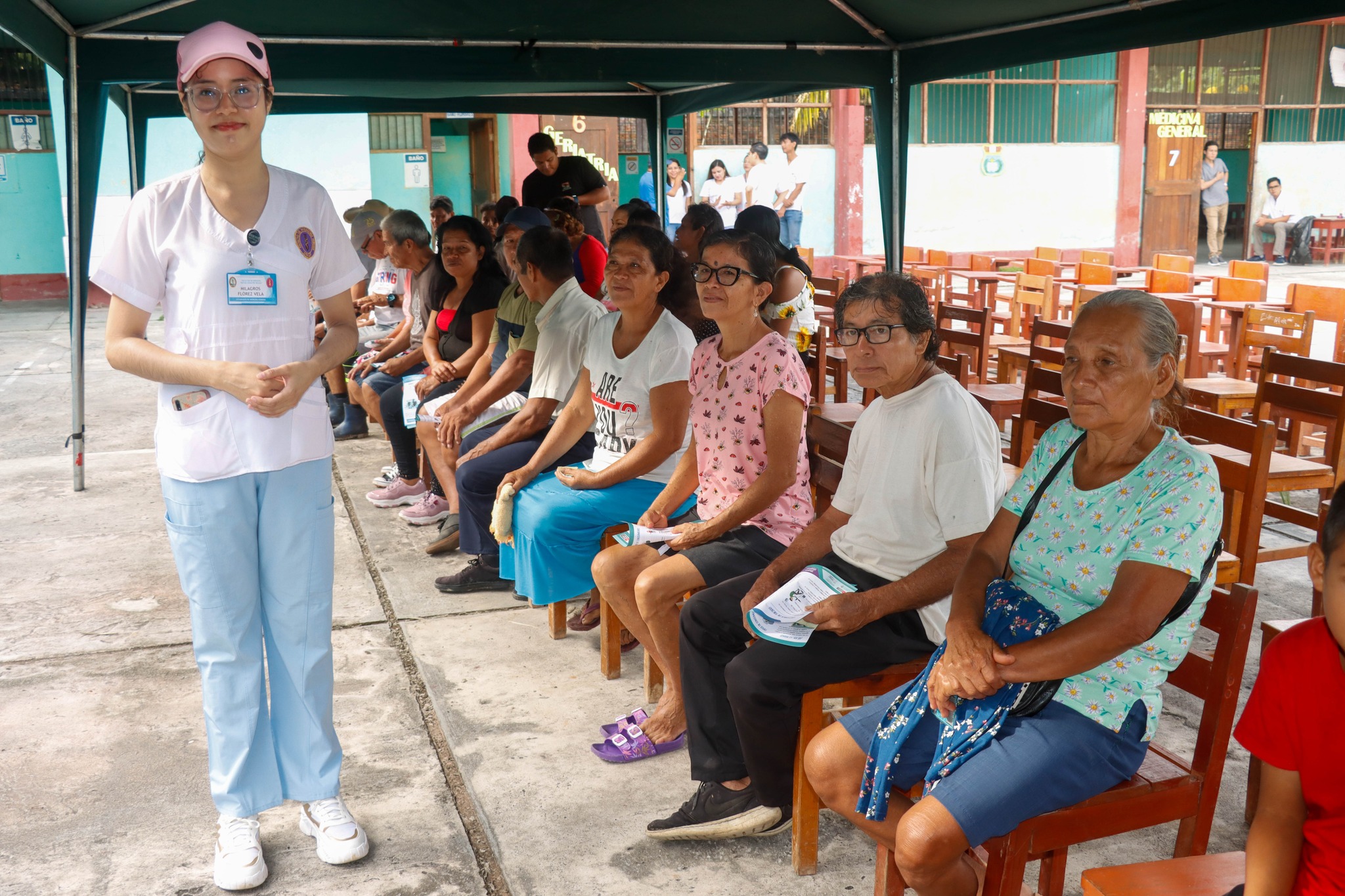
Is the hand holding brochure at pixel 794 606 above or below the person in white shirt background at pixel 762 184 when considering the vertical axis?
below

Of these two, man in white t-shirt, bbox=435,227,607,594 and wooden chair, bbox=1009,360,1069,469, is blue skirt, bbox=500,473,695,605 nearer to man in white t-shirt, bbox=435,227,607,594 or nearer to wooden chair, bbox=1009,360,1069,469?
man in white t-shirt, bbox=435,227,607,594

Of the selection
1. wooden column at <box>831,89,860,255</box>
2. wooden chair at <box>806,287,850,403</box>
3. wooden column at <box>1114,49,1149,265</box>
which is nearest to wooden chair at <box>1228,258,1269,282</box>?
wooden chair at <box>806,287,850,403</box>

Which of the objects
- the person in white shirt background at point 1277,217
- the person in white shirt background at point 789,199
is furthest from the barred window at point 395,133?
the person in white shirt background at point 1277,217

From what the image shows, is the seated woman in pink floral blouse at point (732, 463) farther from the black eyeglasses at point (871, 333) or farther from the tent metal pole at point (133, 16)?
the tent metal pole at point (133, 16)

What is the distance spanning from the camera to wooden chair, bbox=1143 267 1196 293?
8.29 metres

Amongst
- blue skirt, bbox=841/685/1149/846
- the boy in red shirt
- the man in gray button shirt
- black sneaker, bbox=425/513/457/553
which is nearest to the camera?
the boy in red shirt

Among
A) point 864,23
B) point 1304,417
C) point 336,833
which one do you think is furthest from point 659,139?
point 336,833

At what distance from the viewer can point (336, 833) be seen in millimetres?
2369

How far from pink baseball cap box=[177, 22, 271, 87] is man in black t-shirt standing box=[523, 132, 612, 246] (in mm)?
4994

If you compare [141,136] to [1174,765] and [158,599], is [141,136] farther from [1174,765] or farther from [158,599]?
[1174,765]

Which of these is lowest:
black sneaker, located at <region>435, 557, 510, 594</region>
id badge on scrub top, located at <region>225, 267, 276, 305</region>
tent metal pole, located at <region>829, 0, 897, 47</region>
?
black sneaker, located at <region>435, 557, 510, 594</region>

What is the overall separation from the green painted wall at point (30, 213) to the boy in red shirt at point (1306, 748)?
1639cm

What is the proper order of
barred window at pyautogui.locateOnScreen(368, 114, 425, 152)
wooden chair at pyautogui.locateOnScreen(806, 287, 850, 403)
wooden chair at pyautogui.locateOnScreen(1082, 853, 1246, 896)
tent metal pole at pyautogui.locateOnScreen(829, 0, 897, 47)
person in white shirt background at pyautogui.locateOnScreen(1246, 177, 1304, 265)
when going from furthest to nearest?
person in white shirt background at pyautogui.locateOnScreen(1246, 177, 1304, 265), barred window at pyautogui.locateOnScreen(368, 114, 425, 152), wooden chair at pyautogui.locateOnScreen(806, 287, 850, 403), tent metal pole at pyautogui.locateOnScreen(829, 0, 897, 47), wooden chair at pyautogui.locateOnScreen(1082, 853, 1246, 896)

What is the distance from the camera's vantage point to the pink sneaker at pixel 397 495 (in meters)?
5.16
